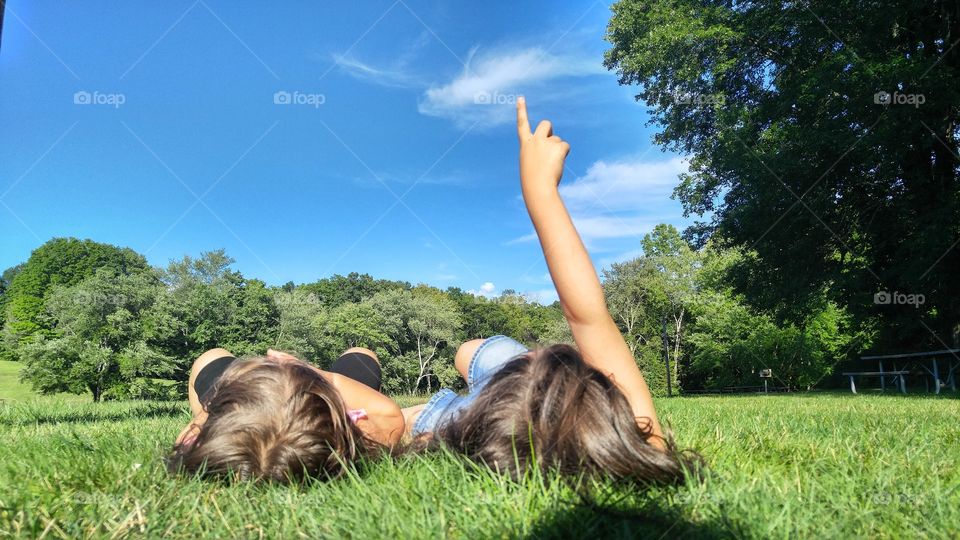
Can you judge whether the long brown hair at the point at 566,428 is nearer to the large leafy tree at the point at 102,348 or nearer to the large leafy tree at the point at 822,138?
the large leafy tree at the point at 102,348

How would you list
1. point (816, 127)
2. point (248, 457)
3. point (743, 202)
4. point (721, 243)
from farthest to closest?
1. point (721, 243)
2. point (743, 202)
3. point (816, 127)
4. point (248, 457)

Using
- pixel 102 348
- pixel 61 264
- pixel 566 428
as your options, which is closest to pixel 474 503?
pixel 566 428

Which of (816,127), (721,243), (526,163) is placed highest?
(816,127)

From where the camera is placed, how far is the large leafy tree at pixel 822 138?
12.9 metres

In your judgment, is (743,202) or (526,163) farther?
(743,202)

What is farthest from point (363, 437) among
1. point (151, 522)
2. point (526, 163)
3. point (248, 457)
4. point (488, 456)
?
point (526, 163)

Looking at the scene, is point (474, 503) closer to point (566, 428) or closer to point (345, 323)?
point (566, 428)

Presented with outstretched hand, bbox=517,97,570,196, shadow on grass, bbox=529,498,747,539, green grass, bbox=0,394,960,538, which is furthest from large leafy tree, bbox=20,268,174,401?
shadow on grass, bbox=529,498,747,539

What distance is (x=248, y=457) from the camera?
6.75ft

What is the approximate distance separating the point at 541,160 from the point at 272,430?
1.44 meters

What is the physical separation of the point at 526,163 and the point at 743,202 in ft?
56.5

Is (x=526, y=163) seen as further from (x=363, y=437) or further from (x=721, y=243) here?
(x=721, y=243)

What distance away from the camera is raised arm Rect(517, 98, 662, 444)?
6.40 feet

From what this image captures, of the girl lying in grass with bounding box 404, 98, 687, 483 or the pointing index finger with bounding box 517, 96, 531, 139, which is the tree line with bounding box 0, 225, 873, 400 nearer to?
the girl lying in grass with bounding box 404, 98, 687, 483
